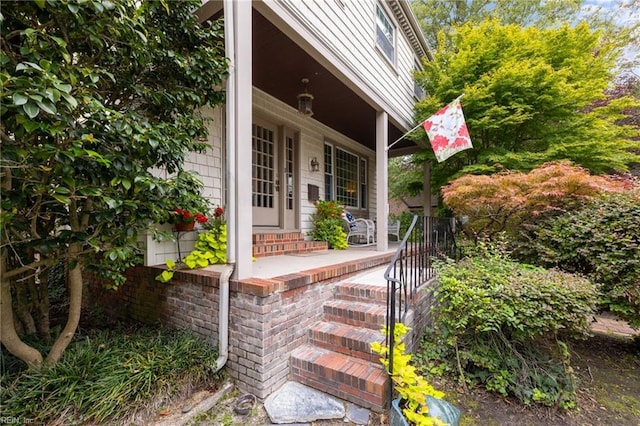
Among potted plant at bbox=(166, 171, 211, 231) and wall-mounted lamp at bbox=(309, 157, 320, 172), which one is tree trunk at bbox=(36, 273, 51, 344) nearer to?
potted plant at bbox=(166, 171, 211, 231)

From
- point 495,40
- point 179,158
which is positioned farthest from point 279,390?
point 495,40

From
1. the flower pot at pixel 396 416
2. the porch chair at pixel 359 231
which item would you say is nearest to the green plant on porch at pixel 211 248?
the flower pot at pixel 396 416

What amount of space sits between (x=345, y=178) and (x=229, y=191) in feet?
18.3

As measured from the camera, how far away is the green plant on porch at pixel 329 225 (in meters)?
5.73

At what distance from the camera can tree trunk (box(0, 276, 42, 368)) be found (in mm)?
2062

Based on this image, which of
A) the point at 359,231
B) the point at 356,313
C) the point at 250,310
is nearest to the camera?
the point at 250,310

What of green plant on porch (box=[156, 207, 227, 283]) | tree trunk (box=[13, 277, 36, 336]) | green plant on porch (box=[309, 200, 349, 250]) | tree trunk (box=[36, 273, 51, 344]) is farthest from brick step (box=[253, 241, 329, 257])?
tree trunk (box=[13, 277, 36, 336])

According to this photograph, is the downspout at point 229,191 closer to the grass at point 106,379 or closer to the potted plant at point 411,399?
the grass at point 106,379

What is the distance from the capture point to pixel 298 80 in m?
4.60

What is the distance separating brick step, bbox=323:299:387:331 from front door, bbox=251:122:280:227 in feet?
8.44

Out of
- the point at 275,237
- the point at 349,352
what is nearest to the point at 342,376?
the point at 349,352

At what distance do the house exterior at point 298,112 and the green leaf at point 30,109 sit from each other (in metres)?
1.32

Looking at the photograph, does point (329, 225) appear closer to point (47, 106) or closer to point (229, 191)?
point (229, 191)

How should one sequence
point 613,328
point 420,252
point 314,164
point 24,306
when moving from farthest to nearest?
point 314,164, point 613,328, point 420,252, point 24,306
